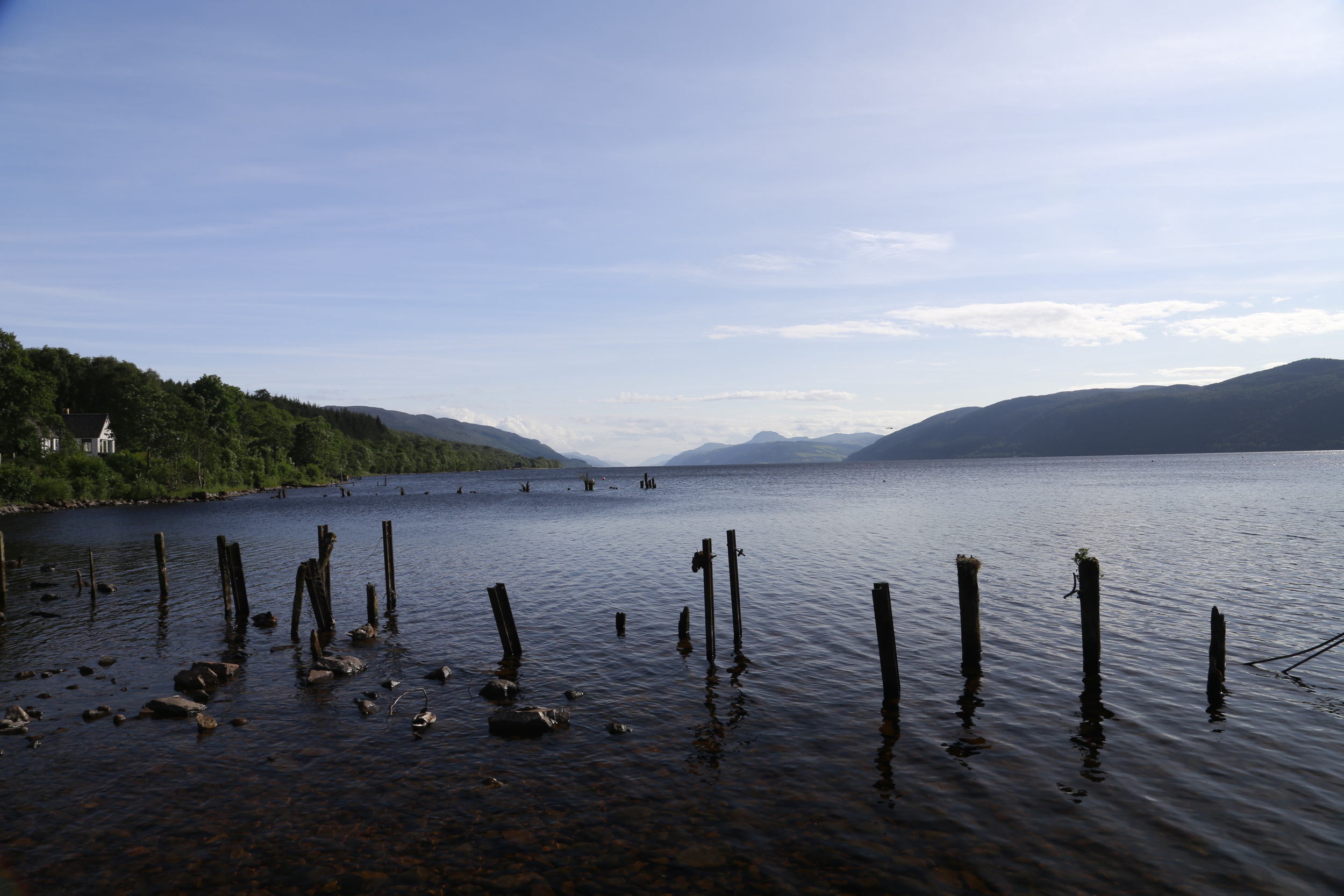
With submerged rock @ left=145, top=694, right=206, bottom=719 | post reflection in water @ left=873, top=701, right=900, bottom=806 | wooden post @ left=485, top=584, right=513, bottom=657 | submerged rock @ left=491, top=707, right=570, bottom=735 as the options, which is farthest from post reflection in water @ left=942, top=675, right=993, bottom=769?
submerged rock @ left=145, top=694, right=206, bottom=719

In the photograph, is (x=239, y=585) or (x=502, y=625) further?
(x=239, y=585)

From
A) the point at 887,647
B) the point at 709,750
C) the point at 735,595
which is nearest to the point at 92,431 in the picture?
the point at 735,595

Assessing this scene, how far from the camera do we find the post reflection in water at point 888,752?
13086mm

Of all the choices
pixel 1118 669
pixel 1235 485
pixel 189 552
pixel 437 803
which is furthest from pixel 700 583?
pixel 1235 485

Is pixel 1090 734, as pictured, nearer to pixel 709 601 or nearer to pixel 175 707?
pixel 709 601

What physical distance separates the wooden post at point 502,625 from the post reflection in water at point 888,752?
12.0 m

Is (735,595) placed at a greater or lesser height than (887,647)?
greater

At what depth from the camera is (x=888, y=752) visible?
14828mm

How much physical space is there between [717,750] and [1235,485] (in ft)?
377

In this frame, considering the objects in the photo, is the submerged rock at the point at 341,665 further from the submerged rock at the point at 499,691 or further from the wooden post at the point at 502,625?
the submerged rock at the point at 499,691

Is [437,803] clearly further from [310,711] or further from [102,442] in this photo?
[102,442]

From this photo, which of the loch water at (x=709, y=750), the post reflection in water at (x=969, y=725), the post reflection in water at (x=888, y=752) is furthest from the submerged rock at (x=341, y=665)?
the post reflection in water at (x=969, y=725)

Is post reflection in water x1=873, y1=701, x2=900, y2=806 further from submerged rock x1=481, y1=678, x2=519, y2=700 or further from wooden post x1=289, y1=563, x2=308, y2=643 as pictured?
wooden post x1=289, y1=563, x2=308, y2=643

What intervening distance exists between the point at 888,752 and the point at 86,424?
167 meters
